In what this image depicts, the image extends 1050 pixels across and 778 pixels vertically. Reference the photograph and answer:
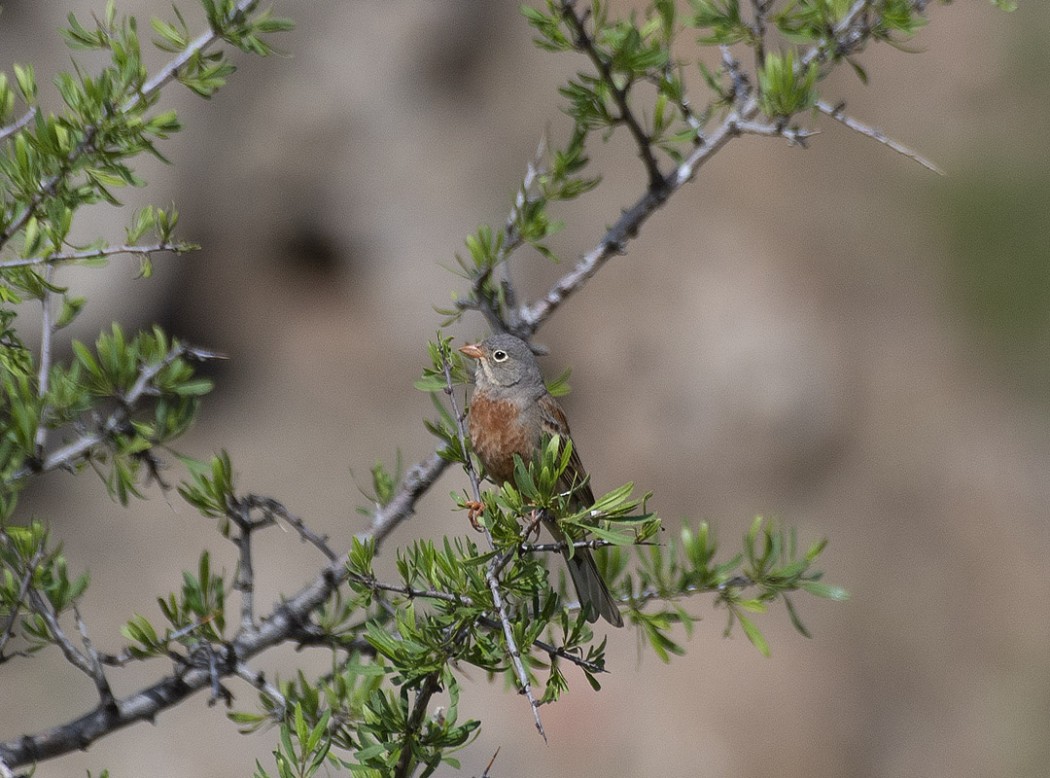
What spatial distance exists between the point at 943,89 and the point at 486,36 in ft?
18.4

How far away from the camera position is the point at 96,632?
1007 centimetres

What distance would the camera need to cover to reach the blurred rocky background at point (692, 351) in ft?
34.2

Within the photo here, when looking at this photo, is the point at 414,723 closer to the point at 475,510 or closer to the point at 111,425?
the point at 475,510

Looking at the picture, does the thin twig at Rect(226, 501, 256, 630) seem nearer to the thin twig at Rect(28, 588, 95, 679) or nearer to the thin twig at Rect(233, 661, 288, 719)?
the thin twig at Rect(233, 661, 288, 719)

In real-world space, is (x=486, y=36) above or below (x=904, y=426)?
above

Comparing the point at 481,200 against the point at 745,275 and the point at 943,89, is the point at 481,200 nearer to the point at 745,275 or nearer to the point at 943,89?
the point at 745,275

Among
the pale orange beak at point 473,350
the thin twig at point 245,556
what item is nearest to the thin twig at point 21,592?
the thin twig at point 245,556

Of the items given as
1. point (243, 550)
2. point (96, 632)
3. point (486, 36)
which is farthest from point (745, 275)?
point (243, 550)

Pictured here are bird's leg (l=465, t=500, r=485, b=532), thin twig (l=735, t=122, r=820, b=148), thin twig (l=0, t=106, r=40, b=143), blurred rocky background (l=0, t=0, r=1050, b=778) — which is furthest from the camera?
blurred rocky background (l=0, t=0, r=1050, b=778)

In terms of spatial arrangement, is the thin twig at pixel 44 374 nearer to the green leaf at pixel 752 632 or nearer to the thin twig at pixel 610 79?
the thin twig at pixel 610 79

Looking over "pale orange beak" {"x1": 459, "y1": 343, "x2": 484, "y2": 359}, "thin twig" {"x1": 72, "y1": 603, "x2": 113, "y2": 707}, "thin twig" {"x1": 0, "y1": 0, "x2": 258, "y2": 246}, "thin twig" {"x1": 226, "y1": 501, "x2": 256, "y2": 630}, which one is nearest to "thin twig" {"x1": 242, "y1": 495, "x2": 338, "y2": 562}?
"thin twig" {"x1": 226, "y1": 501, "x2": 256, "y2": 630}

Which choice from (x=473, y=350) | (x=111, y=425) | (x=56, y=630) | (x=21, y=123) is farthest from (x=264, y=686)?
(x=21, y=123)

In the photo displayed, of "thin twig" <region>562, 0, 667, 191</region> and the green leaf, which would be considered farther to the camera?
the green leaf

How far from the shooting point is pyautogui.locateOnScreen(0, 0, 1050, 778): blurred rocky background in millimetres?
10438
